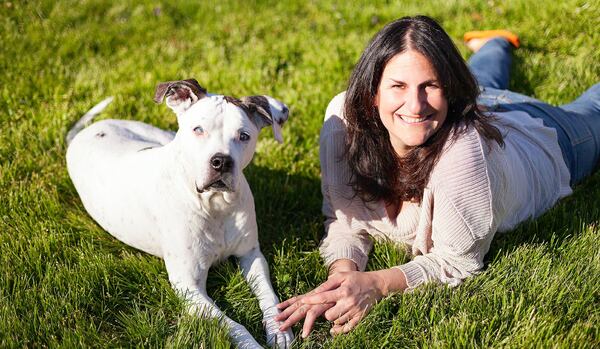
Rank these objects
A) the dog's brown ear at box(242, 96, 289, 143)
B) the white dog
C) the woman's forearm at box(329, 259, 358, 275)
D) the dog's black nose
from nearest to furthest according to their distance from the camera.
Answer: the dog's black nose, the white dog, the dog's brown ear at box(242, 96, 289, 143), the woman's forearm at box(329, 259, 358, 275)

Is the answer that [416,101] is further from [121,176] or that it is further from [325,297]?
[121,176]

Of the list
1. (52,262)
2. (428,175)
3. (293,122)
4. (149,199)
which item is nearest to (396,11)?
(293,122)

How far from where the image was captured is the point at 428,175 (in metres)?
3.96

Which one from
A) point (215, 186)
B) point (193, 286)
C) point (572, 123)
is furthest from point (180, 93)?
point (572, 123)

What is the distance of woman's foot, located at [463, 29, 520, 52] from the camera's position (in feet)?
21.5

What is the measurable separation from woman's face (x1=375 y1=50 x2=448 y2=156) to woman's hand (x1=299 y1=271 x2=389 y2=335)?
0.87 metres

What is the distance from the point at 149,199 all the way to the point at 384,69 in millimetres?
1644

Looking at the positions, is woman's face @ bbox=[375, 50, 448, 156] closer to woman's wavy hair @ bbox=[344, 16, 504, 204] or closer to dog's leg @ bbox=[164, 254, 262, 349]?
woman's wavy hair @ bbox=[344, 16, 504, 204]

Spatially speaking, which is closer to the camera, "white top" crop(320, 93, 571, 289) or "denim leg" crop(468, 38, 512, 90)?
"white top" crop(320, 93, 571, 289)

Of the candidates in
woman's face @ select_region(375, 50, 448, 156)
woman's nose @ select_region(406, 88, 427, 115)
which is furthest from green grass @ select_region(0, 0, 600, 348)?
woman's nose @ select_region(406, 88, 427, 115)

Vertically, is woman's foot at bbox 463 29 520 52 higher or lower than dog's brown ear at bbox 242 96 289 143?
lower

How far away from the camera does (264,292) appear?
12.9 ft

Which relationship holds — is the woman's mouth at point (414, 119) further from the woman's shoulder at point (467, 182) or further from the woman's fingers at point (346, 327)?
the woman's fingers at point (346, 327)

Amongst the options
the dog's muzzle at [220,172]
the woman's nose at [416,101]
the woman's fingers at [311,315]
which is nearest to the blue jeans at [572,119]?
the woman's nose at [416,101]
